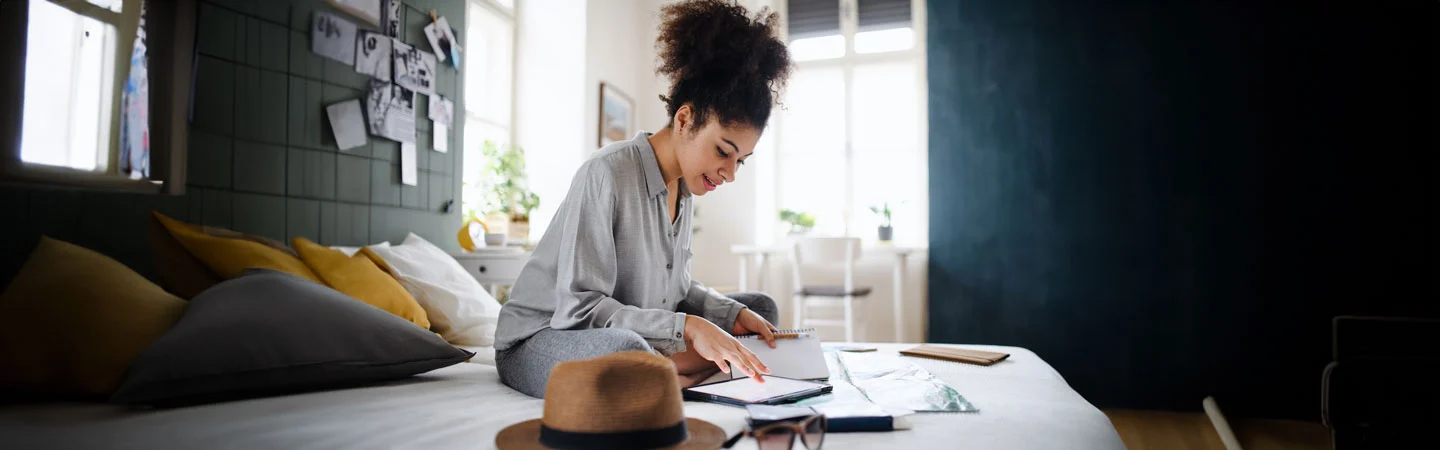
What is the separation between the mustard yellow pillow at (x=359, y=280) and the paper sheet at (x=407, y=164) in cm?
86

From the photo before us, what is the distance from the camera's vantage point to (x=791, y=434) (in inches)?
32.0

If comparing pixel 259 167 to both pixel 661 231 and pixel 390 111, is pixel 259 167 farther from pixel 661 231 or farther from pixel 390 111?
pixel 661 231

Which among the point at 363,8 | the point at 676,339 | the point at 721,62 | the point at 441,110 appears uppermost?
the point at 363,8

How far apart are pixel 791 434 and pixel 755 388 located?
51 cm

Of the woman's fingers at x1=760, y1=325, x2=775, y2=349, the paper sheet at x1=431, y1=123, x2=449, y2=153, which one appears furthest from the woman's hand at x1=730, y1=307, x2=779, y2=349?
the paper sheet at x1=431, y1=123, x2=449, y2=153

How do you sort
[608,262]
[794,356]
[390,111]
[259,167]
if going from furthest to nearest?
[390,111] < [259,167] < [794,356] < [608,262]

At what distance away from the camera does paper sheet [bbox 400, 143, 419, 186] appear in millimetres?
2760

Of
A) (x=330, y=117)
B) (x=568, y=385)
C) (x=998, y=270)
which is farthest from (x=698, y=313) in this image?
(x=998, y=270)

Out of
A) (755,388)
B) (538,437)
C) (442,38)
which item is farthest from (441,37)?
(538,437)

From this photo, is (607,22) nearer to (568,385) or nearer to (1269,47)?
(1269,47)

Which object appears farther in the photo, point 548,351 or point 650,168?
point 650,168

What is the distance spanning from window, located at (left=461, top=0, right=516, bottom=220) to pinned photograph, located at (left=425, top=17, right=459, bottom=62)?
3.65ft

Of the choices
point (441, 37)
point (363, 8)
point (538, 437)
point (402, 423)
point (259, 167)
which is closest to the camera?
point (538, 437)

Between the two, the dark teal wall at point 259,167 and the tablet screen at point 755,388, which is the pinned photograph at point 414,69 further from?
the tablet screen at point 755,388
